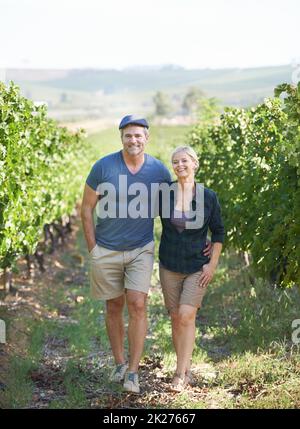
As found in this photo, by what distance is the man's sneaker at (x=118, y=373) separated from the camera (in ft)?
16.4

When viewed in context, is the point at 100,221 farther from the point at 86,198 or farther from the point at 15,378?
the point at 15,378

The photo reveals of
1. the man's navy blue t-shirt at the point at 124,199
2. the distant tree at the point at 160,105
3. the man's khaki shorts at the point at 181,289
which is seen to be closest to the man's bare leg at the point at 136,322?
the man's khaki shorts at the point at 181,289

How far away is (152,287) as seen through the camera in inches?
345

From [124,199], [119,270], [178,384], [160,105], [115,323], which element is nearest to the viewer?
[124,199]

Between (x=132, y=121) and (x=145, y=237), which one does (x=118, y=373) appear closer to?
(x=145, y=237)

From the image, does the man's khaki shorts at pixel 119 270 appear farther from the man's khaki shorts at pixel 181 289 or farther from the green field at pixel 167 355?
the green field at pixel 167 355

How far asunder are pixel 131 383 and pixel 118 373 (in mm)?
300

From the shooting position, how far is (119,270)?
4879 millimetres

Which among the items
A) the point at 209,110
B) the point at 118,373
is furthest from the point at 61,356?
the point at 209,110

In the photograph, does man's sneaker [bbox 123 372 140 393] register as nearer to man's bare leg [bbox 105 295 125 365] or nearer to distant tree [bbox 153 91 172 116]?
man's bare leg [bbox 105 295 125 365]

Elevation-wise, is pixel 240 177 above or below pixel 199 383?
above

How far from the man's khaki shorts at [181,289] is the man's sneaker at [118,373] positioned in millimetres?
532
